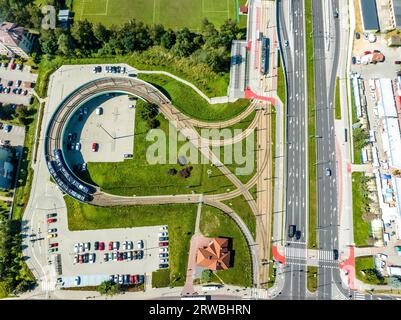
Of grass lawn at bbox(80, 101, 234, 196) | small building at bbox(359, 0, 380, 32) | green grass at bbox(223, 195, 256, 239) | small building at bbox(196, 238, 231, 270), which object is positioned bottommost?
small building at bbox(196, 238, 231, 270)

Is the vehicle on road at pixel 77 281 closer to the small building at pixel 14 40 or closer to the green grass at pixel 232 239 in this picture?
the green grass at pixel 232 239

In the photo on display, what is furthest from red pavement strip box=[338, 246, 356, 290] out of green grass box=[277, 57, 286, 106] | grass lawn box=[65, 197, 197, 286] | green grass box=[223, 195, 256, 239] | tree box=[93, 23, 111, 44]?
tree box=[93, 23, 111, 44]

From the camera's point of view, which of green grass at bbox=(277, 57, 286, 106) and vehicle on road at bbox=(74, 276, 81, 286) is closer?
vehicle on road at bbox=(74, 276, 81, 286)

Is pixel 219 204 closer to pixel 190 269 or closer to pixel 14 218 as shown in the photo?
pixel 190 269

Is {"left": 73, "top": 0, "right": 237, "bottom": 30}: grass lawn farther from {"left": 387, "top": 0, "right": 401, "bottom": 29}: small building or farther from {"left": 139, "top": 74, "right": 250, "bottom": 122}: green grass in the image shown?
{"left": 387, "top": 0, "right": 401, "bottom": 29}: small building
